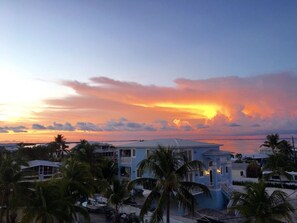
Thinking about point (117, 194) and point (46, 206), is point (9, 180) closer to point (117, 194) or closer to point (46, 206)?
point (46, 206)

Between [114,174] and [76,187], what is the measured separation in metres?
19.6

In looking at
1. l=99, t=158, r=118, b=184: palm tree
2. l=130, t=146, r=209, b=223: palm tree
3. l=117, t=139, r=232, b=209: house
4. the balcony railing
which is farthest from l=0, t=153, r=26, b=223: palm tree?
l=99, t=158, r=118, b=184: palm tree

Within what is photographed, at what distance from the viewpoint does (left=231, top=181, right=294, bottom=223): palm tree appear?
18.0 m

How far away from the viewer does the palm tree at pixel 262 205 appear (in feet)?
59.0

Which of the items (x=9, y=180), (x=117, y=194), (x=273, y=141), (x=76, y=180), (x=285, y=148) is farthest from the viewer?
(x=273, y=141)

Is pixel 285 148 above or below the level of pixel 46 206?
above

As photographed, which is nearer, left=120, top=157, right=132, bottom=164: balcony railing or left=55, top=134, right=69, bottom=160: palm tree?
left=120, top=157, right=132, bottom=164: balcony railing

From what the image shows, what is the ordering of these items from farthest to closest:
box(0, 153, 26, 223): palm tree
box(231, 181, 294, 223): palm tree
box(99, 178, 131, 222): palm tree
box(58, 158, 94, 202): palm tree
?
1. box(99, 178, 131, 222): palm tree
2. box(58, 158, 94, 202): palm tree
3. box(0, 153, 26, 223): palm tree
4. box(231, 181, 294, 223): palm tree

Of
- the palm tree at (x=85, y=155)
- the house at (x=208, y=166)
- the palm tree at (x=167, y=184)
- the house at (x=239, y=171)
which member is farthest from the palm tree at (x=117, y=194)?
the house at (x=239, y=171)

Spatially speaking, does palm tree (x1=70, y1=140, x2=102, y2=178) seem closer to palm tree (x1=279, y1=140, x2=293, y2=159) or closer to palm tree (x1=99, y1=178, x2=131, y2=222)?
palm tree (x1=99, y1=178, x2=131, y2=222)

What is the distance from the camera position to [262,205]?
59.1 feet

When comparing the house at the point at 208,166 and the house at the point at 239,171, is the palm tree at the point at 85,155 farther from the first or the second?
the house at the point at 239,171

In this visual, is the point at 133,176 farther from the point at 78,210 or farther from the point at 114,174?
the point at 78,210

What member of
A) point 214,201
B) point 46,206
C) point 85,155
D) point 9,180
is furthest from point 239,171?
point 46,206
